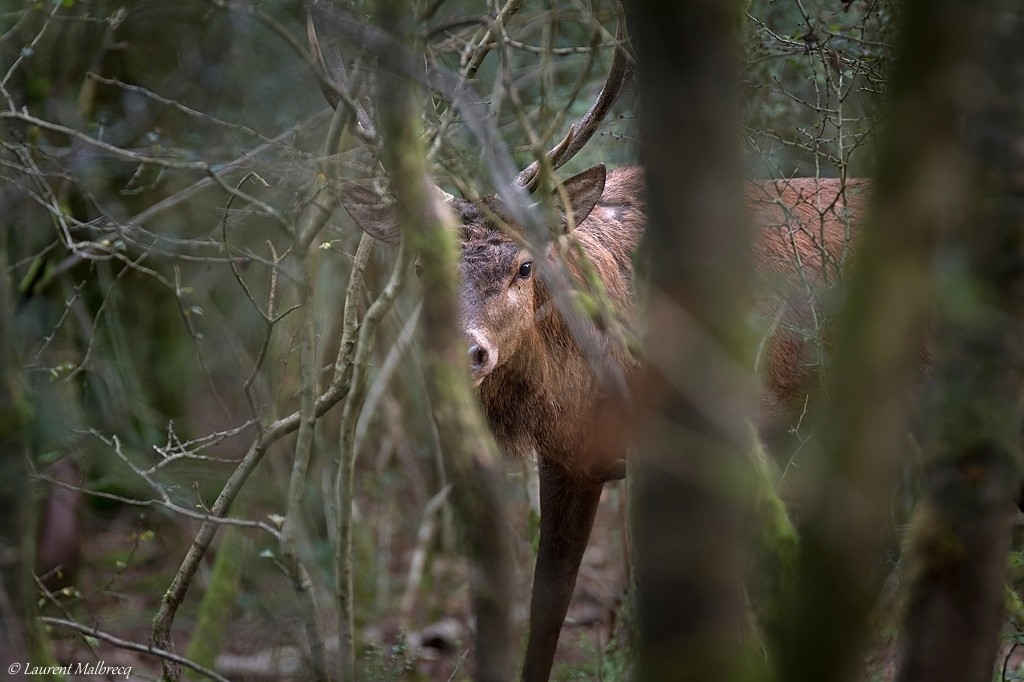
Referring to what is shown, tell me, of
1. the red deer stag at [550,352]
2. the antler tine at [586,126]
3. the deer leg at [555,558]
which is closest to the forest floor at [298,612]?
the deer leg at [555,558]

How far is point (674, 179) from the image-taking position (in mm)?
1789

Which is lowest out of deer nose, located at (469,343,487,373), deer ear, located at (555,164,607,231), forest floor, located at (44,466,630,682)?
forest floor, located at (44,466,630,682)

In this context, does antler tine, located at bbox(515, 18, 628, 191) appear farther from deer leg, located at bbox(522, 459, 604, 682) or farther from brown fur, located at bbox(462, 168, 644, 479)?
deer leg, located at bbox(522, 459, 604, 682)

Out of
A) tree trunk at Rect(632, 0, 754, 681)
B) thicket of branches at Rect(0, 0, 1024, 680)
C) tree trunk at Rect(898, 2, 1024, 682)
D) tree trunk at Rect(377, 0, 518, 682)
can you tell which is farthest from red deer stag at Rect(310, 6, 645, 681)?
tree trunk at Rect(632, 0, 754, 681)

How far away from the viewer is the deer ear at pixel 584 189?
4684mm

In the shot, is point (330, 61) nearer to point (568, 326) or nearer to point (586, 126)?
point (586, 126)

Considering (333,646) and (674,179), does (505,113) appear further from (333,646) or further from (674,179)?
(674,179)

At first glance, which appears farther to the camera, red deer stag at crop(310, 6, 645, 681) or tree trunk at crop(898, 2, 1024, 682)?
red deer stag at crop(310, 6, 645, 681)

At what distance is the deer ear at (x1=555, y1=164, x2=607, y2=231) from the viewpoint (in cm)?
468

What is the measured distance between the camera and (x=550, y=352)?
493 cm

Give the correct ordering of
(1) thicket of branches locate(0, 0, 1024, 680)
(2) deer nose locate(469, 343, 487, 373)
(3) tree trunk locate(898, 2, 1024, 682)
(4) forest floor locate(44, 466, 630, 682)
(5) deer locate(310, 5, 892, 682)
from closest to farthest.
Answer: (3) tree trunk locate(898, 2, 1024, 682)
(1) thicket of branches locate(0, 0, 1024, 680)
(2) deer nose locate(469, 343, 487, 373)
(5) deer locate(310, 5, 892, 682)
(4) forest floor locate(44, 466, 630, 682)

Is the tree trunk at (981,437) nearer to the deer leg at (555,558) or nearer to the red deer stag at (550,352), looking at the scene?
the red deer stag at (550,352)

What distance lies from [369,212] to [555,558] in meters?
2.04

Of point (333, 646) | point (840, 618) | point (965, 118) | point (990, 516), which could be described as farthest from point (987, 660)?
point (333, 646)
